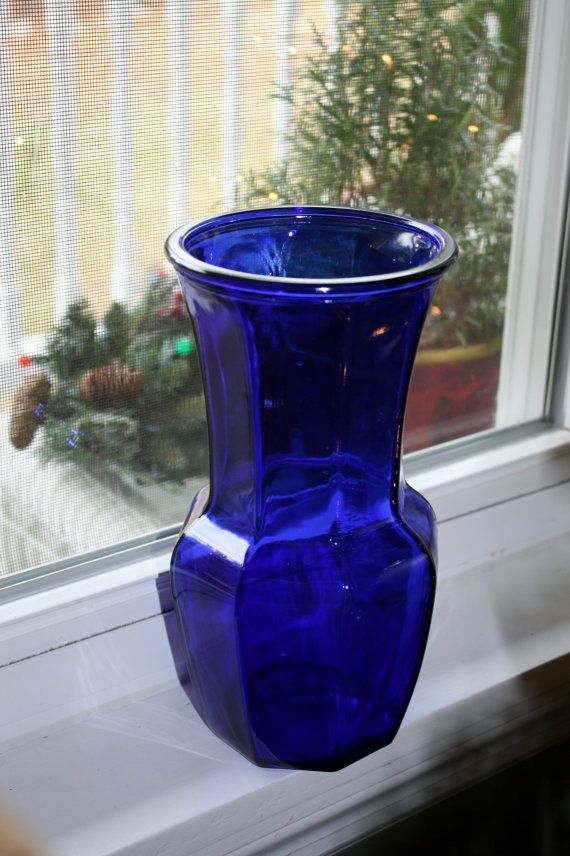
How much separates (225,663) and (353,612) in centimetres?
8

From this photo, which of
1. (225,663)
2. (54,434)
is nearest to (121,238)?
(54,434)

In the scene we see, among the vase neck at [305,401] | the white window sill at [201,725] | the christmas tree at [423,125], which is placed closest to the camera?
the vase neck at [305,401]

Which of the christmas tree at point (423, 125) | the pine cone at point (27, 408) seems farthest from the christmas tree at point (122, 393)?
the christmas tree at point (423, 125)

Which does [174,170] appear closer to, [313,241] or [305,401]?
[313,241]

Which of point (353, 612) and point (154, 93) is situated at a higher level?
point (154, 93)

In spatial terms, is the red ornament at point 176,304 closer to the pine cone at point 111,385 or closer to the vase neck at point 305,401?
the pine cone at point 111,385

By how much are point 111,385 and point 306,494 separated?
0.66 feet

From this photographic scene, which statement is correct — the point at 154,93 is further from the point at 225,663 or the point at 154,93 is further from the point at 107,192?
the point at 225,663

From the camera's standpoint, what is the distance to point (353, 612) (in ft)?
1.85

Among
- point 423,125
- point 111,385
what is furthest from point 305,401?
point 423,125

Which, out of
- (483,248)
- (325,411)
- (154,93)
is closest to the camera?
(325,411)

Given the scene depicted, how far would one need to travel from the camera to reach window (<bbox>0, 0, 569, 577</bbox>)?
→ 0.63m

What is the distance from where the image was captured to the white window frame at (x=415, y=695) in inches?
24.7

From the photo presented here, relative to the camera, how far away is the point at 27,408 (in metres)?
0.67
